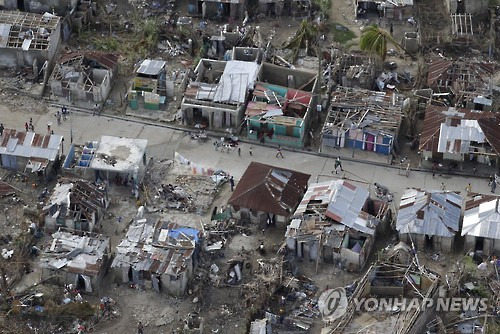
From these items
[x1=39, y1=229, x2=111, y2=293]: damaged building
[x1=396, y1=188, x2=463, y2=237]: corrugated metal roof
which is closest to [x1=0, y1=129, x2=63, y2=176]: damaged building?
[x1=39, y1=229, x2=111, y2=293]: damaged building

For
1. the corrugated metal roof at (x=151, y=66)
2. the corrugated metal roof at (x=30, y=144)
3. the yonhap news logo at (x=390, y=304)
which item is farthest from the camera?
the corrugated metal roof at (x=151, y=66)

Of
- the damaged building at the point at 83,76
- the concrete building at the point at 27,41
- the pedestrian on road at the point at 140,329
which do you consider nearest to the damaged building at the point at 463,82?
the damaged building at the point at 83,76

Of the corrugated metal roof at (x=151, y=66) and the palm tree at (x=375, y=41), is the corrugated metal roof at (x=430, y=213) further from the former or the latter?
the corrugated metal roof at (x=151, y=66)

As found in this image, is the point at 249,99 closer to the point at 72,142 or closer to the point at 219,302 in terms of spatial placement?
the point at 72,142

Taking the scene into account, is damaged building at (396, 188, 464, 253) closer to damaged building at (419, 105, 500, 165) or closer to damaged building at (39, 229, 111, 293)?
damaged building at (419, 105, 500, 165)

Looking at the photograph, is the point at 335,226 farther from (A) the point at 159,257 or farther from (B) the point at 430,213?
(A) the point at 159,257

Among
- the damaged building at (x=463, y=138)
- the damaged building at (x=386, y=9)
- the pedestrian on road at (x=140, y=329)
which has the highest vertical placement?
the damaged building at (x=386, y=9)
